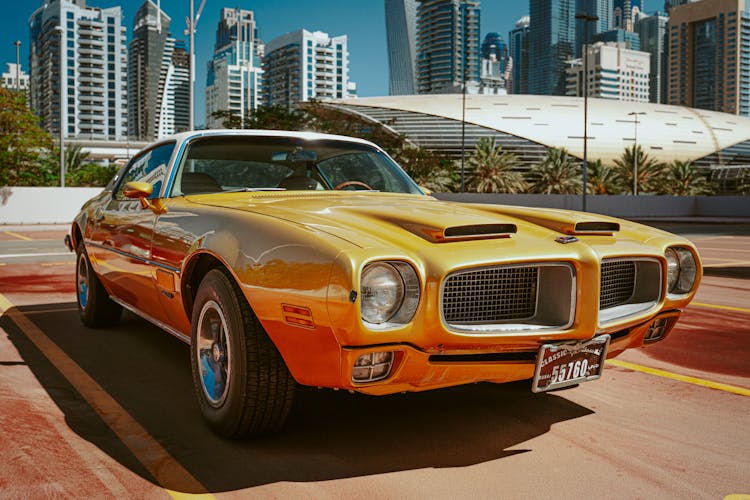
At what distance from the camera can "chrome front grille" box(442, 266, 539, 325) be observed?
116 inches

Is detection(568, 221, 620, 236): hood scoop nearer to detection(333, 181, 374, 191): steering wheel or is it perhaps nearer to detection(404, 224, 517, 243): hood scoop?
detection(404, 224, 517, 243): hood scoop

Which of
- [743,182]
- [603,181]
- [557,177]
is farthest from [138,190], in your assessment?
[743,182]

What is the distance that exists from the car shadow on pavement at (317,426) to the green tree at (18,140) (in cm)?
3279

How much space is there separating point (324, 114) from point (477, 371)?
155 feet

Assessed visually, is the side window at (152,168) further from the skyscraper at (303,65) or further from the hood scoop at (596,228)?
the skyscraper at (303,65)

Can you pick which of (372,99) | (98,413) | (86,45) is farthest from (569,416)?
(86,45)

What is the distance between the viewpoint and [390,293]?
2764mm

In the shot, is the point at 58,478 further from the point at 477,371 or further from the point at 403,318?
the point at 477,371

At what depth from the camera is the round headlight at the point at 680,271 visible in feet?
12.3

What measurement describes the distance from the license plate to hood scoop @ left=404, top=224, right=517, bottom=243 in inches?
20.7

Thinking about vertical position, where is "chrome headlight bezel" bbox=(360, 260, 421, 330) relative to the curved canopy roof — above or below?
below

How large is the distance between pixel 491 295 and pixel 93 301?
3802 mm

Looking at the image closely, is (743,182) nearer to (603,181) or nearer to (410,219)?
(603,181)

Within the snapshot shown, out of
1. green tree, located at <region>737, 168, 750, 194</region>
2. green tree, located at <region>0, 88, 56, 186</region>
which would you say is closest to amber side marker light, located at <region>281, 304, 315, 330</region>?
green tree, located at <region>0, 88, 56, 186</region>
